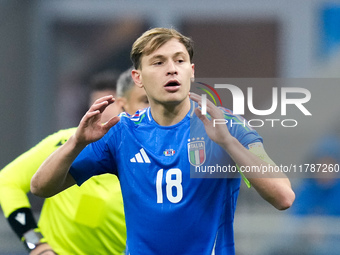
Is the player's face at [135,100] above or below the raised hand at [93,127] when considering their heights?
above

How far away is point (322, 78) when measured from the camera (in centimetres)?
805

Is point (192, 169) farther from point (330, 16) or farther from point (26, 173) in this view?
point (330, 16)

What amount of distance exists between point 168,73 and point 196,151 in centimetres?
40

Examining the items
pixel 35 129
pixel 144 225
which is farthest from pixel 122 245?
pixel 35 129

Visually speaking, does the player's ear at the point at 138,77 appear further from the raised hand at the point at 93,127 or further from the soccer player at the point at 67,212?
the soccer player at the point at 67,212

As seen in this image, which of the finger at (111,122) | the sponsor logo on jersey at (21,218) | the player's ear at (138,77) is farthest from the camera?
the sponsor logo on jersey at (21,218)

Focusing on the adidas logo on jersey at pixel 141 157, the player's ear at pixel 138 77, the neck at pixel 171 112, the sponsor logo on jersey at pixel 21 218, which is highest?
the player's ear at pixel 138 77

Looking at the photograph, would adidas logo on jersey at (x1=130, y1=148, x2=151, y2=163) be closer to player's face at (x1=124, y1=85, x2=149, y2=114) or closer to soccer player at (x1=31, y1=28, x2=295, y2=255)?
soccer player at (x1=31, y1=28, x2=295, y2=255)

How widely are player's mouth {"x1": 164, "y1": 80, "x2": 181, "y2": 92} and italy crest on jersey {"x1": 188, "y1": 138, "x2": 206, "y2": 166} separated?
26 centimetres

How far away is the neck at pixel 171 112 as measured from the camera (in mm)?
3268

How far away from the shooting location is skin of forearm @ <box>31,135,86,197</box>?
3045mm

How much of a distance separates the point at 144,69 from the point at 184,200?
70cm

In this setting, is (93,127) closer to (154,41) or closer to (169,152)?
(169,152)

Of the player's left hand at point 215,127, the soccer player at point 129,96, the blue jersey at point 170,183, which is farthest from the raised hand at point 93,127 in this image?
the soccer player at point 129,96
